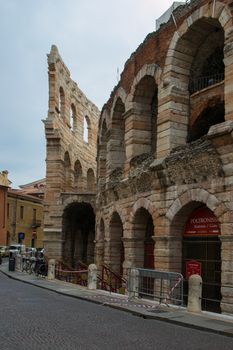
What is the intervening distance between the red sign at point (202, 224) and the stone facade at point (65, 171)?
17.0 meters

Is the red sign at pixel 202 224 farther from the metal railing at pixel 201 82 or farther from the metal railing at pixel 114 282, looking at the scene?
the metal railing at pixel 114 282

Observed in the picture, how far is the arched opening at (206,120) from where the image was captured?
694 inches

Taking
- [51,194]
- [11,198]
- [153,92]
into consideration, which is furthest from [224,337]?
[11,198]

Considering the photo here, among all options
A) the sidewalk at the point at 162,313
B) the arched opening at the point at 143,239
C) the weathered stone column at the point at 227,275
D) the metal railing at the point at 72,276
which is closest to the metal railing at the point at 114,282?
the arched opening at the point at 143,239

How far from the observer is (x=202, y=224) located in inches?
640

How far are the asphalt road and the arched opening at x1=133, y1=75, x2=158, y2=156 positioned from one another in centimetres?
792

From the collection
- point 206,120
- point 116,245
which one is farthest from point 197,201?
point 116,245

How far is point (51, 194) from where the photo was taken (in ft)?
112

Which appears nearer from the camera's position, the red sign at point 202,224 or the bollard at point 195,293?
the bollard at point 195,293

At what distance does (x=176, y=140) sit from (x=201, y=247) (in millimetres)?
3743

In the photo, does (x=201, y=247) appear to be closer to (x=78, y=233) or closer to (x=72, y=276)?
(x=72, y=276)

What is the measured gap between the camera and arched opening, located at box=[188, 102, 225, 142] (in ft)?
57.8

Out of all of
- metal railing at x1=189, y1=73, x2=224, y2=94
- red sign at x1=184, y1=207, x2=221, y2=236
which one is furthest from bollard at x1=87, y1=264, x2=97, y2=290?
metal railing at x1=189, y1=73, x2=224, y2=94

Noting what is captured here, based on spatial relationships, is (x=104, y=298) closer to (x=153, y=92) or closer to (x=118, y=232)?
(x=118, y=232)
